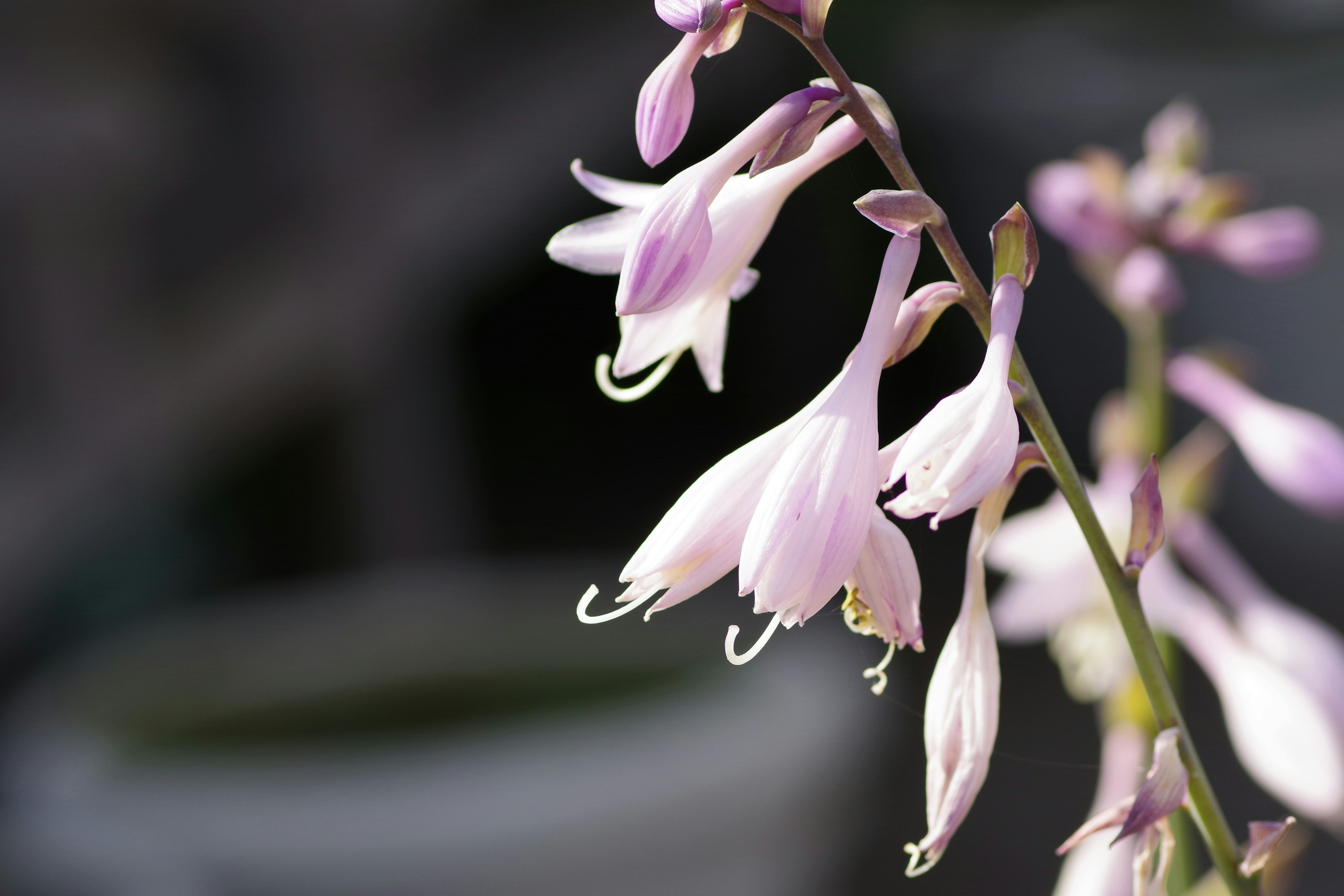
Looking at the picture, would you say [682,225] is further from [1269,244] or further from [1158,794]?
[1269,244]

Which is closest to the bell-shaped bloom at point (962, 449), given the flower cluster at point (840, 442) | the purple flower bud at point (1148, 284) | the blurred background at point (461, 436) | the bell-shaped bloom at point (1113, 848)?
the flower cluster at point (840, 442)

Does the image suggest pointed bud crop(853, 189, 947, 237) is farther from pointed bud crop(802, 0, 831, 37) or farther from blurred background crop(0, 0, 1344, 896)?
blurred background crop(0, 0, 1344, 896)

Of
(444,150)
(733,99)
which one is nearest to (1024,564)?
(444,150)

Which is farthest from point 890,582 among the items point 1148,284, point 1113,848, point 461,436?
point 461,436

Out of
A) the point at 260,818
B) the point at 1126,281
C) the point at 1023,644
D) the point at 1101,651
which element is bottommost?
the point at 1023,644

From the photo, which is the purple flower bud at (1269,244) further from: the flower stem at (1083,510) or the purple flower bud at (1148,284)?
the flower stem at (1083,510)

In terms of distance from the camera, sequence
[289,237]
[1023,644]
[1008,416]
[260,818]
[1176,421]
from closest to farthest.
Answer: [1008,416]
[260,818]
[289,237]
[1023,644]
[1176,421]

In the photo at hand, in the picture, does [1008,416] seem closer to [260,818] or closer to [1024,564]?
[1024,564]

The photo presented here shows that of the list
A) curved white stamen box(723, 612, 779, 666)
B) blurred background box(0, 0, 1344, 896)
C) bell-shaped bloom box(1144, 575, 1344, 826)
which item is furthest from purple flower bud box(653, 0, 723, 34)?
blurred background box(0, 0, 1344, 896)
